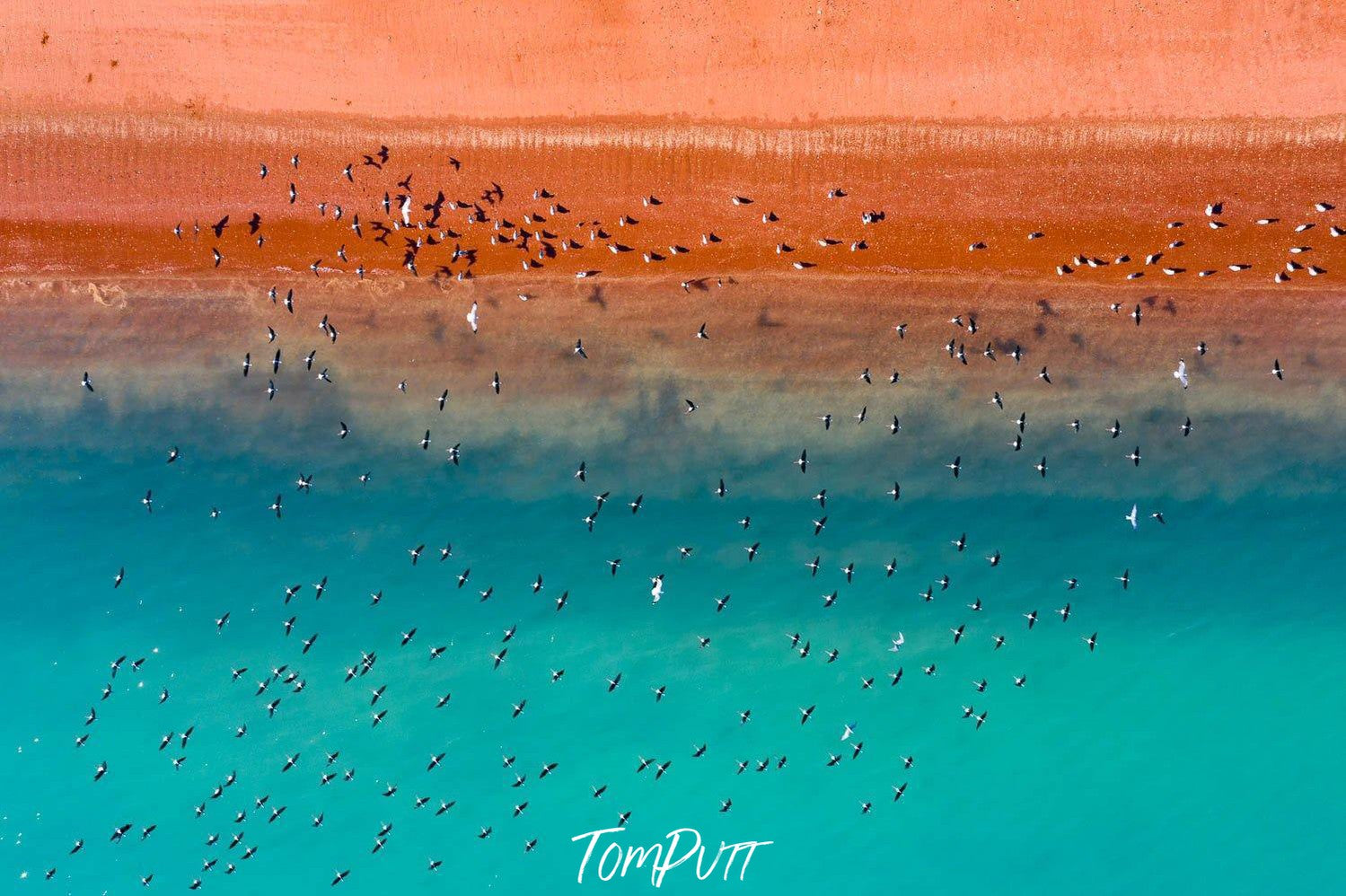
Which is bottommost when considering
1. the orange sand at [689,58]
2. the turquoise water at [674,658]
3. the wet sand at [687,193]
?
the turquoise water at [674,658]

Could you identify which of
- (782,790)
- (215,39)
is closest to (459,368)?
(215,39)

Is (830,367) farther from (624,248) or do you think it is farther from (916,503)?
(624,248)

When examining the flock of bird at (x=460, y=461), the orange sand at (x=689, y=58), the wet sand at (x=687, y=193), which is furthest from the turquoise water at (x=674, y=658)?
the orange sand at (x=689, y=58)

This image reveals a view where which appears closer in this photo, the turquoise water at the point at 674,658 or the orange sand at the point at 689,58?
the orange sand at the point at 689,58

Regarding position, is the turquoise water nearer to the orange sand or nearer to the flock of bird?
the flock of bird

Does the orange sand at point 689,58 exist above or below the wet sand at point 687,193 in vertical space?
above

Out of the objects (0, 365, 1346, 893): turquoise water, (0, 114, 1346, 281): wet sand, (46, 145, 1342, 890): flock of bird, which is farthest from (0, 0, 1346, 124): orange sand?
(0, 365, 1346, 893): turquoise water

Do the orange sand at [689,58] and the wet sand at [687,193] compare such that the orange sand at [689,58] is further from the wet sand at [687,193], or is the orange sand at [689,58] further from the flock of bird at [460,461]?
the flock of bird at [460,461]
